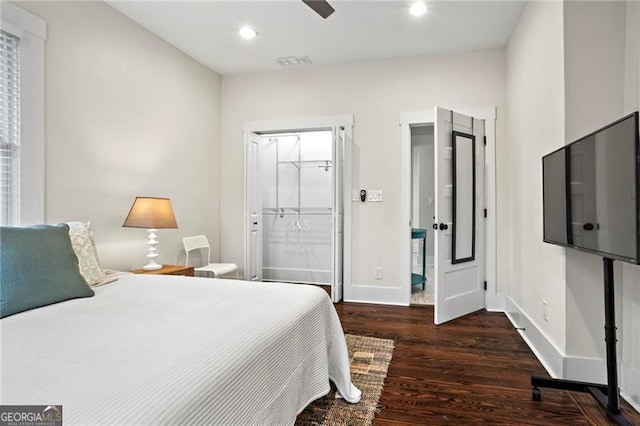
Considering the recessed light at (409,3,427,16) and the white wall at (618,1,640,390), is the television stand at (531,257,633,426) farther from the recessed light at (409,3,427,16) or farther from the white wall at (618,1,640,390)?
the recessed light at (409,3,427,16)

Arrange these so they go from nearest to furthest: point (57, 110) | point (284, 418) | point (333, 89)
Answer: point (284, 418) < point (57, 110) < point (333, 89)

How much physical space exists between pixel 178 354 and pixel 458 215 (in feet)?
10.4

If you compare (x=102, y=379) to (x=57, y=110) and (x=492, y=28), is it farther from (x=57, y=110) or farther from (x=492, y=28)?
(x=492, y=28)

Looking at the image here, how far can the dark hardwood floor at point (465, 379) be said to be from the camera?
185 cm

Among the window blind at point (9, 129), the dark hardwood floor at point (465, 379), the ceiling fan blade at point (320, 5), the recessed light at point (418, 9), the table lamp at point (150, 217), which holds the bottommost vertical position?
the dark hardwood floor at point (465, 379)

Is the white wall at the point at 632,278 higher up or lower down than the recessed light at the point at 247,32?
lower down

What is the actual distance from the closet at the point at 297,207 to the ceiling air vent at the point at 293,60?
1.14 meters

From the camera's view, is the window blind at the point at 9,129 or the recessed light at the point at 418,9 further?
the recessed light at the point at 418,9

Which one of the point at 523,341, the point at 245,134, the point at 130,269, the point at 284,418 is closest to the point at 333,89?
the point at 245,134

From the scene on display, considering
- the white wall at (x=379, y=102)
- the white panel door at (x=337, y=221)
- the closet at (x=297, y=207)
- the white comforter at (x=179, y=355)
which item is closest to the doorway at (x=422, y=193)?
the closet at (x=297, y=207)

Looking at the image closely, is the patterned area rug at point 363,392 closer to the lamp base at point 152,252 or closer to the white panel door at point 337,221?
the white panel door at point 337,221

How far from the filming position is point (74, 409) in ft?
2.57

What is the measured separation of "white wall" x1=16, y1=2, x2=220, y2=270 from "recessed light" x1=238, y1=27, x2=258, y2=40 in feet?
2.87

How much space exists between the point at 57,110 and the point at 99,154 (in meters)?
0.45
